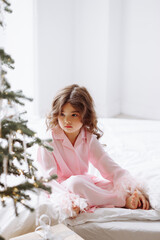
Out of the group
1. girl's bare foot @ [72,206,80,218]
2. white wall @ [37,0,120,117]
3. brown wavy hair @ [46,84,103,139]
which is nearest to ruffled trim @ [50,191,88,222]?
girl's bare foot @ [72,206,80,218]

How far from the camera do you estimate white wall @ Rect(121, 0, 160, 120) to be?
399cm

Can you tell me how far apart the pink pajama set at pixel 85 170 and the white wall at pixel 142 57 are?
8.58 ft

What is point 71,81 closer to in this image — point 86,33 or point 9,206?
point 86,33

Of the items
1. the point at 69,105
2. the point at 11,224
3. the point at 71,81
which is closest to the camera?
the point at 11,224

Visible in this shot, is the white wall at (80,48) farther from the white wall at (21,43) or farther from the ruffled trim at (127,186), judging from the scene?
the ruffled trim at (127,186)

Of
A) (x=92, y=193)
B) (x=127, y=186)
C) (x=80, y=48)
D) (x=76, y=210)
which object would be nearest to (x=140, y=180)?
(x=127, y=186)

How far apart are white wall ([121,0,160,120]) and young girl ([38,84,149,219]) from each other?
2567 millimetres

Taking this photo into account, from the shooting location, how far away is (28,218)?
1300 millimetres

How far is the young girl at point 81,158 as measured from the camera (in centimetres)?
149

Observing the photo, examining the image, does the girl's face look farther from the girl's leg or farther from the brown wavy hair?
the girl's leg

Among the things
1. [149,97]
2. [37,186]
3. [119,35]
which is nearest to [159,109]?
[149,97]

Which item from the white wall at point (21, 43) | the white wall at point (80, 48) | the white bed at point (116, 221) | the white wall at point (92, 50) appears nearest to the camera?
the white bed at point (116, 221)

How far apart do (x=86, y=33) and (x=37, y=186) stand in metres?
3.57

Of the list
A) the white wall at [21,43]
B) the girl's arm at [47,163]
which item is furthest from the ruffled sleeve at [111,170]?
the white wall at [21,43]
